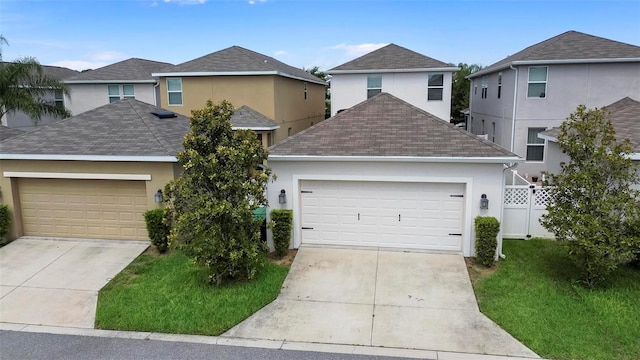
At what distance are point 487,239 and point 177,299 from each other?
688 centimetres

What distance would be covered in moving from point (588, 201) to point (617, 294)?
1.89 m

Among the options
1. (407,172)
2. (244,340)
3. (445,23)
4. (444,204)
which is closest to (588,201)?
(444,204)

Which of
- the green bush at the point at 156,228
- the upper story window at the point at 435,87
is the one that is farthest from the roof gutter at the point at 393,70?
the green bush at the point at 156,228

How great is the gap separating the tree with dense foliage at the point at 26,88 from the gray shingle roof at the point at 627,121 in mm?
21873

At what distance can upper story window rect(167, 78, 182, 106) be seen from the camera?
21.0 metres

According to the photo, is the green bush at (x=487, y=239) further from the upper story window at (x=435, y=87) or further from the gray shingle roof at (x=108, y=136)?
the upper story window at (x=435, y=87)

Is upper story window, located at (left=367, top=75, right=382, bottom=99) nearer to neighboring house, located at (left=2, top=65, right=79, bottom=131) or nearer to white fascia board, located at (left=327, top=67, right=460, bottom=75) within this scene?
white fascia board, located at (left=327, top=67, right=460, bottom=75)

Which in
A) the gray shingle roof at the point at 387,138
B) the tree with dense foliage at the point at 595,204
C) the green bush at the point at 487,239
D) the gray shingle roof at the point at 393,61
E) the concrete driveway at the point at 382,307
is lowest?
the concrete driveway at the point at 382,307

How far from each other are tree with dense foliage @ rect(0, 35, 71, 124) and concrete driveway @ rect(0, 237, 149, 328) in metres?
10.9

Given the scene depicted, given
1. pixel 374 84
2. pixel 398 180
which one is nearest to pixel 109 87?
pixel 374 84

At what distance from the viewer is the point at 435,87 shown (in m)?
20.5

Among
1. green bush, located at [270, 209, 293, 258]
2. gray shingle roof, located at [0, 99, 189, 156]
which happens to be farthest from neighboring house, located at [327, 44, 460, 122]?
green bush, located at [270, 209, 293, 258]

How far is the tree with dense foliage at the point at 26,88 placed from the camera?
67.2 feet

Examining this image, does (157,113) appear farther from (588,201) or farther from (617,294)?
(617,294)
